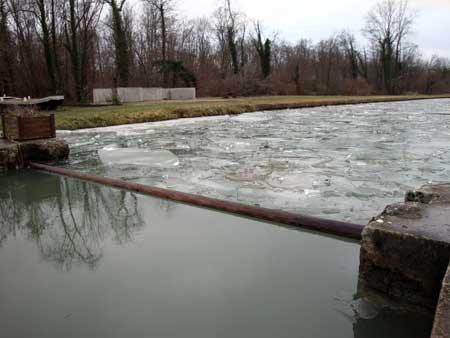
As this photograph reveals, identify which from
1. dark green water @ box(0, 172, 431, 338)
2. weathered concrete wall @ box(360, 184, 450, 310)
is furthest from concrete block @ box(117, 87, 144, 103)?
weathered concrete wall @ box(360, 184, 450, 310)

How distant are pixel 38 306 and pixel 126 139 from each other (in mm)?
6806

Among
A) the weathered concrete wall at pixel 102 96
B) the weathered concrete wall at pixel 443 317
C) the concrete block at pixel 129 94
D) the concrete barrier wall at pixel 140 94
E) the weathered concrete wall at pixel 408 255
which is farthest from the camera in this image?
the concrete block at pixel 129 94

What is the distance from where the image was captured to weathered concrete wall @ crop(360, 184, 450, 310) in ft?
5.71

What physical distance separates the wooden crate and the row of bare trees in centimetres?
1415

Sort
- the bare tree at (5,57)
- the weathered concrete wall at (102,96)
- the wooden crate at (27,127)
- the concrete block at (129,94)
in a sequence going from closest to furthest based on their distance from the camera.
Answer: the wooden crate at (27,127), the bare tree at (5,57), the weathered concrete wall at (102,96), the concrete block at (129,94)

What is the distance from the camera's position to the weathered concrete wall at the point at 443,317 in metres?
1.12

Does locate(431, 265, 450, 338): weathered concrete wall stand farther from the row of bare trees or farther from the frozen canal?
the row of bare trees

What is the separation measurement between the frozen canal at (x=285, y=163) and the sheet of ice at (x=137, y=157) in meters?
0.01

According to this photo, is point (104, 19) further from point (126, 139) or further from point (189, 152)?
point (189, 152)

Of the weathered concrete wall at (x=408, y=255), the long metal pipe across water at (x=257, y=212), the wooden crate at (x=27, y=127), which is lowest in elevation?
the long metal pipe across water at (x=257, y=212)

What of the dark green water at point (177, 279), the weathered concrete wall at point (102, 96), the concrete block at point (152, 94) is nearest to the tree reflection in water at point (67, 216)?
the dark green water at point (177, 279)

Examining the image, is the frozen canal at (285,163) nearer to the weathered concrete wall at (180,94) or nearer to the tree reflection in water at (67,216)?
the tree reflection in water at (67,216)

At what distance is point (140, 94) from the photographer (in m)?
20.3

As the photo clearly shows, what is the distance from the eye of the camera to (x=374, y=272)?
1.98m
